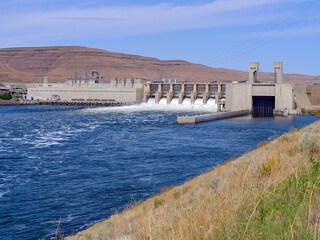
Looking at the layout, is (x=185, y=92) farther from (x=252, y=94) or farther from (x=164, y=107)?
(x=252, y=94)

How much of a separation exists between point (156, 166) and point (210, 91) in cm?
5838

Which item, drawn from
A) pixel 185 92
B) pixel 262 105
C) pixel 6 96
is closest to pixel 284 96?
pixel 262 105

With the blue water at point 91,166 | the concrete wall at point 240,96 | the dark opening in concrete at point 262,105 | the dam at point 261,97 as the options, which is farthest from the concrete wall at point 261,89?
the blue water at point 91,166

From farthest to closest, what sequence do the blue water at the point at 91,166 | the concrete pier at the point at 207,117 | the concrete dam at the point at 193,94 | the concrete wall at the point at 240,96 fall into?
the concrete wall at the point at 240,96 → the concrete dam at the point at 193,94 → the concrete pier at the point at 207,117 → the blue water at the point at 91,166

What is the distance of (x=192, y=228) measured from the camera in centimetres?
464

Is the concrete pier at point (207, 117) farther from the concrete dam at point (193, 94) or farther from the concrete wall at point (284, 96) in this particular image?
the concrete wall at point (284, 96)

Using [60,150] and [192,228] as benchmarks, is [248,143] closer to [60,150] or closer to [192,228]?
[60,150]

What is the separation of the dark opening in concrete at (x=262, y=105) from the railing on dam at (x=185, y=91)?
12324 millimetres

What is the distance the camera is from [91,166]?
75.6 feet

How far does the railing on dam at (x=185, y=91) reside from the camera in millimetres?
77375

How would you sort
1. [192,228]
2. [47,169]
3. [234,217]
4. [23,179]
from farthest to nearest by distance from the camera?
[47,169], [23,179], [234,217], [192,228]

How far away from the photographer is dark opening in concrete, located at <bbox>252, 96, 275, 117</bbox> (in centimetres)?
6250

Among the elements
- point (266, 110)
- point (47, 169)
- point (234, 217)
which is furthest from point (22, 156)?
point (266, 110)

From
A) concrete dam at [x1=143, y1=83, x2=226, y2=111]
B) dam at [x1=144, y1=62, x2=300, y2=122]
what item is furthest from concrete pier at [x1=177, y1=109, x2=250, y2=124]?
concrete dam at [x1=143, y1=83, x2=226, y2=111]
